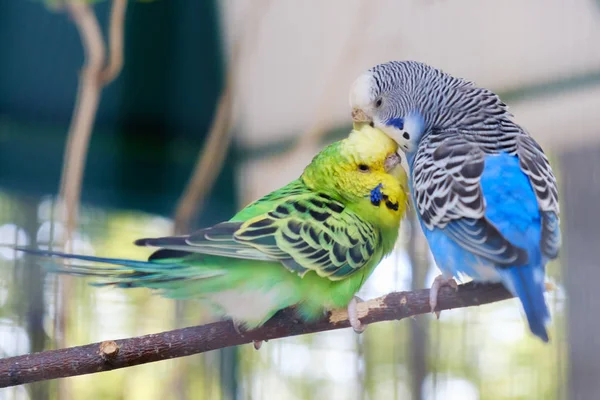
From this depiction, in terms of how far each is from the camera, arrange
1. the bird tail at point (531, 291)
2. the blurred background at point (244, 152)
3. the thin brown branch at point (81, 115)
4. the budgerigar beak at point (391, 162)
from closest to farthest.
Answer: the bird tail at point (531, 291) → the budgerigar beak at point (391, 162) → the blurred background at point (244, 152) → the thin brown branch at point (81, 115)

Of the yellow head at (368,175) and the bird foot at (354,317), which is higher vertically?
the yellow head at (368,175)

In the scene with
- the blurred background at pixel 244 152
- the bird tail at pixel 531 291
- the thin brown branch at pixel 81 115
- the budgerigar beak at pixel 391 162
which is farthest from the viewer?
the thin brown branch at pixel 81 115

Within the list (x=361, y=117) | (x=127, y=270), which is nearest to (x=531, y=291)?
(x=361, y=117)

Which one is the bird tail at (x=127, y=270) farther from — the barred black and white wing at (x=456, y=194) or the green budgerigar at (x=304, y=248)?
the barred black and white wing at (x=456, y=194)

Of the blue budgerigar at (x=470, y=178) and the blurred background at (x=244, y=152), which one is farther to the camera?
the blurred background at (x=244, y=152)

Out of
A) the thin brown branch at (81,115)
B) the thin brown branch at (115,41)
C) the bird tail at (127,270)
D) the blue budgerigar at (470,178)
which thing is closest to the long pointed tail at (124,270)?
the bird tail at (127,270)

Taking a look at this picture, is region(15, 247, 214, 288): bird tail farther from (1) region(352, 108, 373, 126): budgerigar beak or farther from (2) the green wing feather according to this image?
(1) region(352, 108, 373, 126): budgerigar beak

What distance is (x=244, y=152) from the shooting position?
1.79 metres

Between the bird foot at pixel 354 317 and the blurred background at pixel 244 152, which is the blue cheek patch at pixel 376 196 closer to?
the bird foot at pixel 354 317

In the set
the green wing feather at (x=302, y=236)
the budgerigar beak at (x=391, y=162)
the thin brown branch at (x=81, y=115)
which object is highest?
the thin brown branch at (x=81, y=115)

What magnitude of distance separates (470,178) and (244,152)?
97 centimetres

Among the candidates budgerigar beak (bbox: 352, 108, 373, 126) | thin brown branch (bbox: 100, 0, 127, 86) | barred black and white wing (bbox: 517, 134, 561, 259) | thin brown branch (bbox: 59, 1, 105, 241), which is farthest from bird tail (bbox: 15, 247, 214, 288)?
thin brown branch (bbox: 100, 0, 127, 86)

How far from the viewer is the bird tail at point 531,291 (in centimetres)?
72

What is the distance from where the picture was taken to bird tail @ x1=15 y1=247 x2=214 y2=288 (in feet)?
2.58
